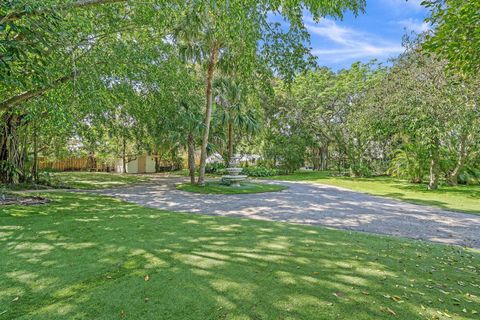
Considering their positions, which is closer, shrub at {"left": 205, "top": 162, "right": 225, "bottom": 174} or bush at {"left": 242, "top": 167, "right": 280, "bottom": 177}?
bush at {"left": 242, "top": 167, "right": 280, "bottom": 177}

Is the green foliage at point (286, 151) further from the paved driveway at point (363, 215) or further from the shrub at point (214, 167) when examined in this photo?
the paved driveway at point (363, 215)

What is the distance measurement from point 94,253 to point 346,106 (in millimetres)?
24958

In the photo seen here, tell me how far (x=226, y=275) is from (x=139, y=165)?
28.7 metres

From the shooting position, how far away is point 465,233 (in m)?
6.04

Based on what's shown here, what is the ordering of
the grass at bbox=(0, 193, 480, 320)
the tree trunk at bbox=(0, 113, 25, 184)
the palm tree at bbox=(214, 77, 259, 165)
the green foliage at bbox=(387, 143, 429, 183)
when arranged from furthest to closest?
the palm tree at bbox=(214, 77, 259, 165), the green foliage at bbox=(387, 143, 429, 183), the tree trunk at bbox=(0, 113, 25, 184), the grass at bbox=(0, 193, 480, 320)

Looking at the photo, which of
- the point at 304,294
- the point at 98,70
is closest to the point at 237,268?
the point at 304,294

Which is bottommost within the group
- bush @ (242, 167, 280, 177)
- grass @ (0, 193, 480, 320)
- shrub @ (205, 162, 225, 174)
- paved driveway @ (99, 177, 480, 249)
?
paved driveway @ (99, 177, 480, 249)

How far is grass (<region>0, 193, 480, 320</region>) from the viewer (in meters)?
2.43

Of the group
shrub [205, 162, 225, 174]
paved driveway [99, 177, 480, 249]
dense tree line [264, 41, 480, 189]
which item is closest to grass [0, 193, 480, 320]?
paved driveway [99, 177, 480, 249]

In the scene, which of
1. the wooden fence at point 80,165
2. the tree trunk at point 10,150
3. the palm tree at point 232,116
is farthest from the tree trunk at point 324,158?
the tree trunk at point 10,150

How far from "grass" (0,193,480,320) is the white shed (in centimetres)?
2491

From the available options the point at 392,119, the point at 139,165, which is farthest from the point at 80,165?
the point at 392,119

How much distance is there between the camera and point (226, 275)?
A: 311cm

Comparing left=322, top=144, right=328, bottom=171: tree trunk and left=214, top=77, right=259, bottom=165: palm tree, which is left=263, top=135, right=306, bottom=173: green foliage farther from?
left=322, top=144, right=328, bottom=171: tree trunk
